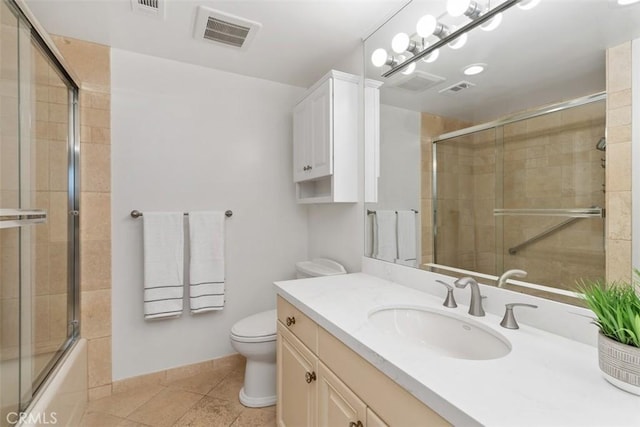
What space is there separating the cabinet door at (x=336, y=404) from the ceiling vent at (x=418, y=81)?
1.32 metres

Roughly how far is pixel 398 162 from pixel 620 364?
47.1 inches

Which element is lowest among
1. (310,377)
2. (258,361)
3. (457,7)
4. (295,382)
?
(258,361)

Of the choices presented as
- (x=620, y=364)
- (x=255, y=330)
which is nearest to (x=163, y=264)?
(x=255, y=330)

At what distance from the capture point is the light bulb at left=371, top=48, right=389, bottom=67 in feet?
5.35

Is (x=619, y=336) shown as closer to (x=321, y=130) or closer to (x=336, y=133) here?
(x=336, y=133)

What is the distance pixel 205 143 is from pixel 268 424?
183 centimetres

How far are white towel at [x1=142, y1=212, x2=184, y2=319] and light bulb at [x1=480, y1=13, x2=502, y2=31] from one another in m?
1.96

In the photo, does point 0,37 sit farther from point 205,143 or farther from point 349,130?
point 349,130

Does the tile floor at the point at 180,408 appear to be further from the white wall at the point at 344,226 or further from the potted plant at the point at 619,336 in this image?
the potted plant at the point at 619,336

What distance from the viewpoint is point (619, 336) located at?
25.2 inches

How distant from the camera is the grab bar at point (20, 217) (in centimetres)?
113

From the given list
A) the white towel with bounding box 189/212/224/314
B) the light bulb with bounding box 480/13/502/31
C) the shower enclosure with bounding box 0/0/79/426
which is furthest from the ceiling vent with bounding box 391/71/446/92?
the shower enclosure with bounding box 0/0/79/426

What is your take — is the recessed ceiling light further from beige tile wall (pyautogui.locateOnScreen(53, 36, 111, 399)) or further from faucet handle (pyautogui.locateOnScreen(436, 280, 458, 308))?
beige tile wall (pyautogui.locateOnScreen(53, 36, 111, 399))

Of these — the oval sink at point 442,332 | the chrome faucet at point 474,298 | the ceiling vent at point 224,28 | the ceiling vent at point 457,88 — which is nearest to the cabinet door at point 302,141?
the ceiling vent at point 224,28
